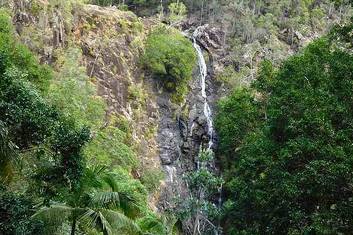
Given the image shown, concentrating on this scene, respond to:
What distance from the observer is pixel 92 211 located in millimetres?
11234

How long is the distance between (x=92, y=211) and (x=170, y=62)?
90.3 feet

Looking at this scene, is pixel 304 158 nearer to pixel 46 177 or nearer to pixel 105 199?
pixel 105 199

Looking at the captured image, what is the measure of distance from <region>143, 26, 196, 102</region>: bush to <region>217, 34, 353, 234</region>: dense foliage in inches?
527

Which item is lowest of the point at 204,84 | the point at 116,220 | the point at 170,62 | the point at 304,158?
the point at 204,84

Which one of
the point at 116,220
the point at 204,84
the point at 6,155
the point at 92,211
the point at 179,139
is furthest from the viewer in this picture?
the point at 204,84

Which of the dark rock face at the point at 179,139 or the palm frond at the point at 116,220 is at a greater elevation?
the palm frond at the point at 116,220

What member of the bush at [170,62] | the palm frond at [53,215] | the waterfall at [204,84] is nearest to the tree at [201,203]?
the waterfall at [204,84]

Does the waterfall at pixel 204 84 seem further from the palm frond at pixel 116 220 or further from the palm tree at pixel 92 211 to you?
the palm frond at pixel 116 220

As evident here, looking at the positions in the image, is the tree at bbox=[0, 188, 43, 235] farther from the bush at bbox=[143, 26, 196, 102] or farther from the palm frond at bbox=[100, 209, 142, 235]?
the bush at bbox=[143, 26, 196, 102]

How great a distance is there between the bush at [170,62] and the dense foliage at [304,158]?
13.4m

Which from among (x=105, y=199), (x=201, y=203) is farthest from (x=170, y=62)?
(x=105, y=199)

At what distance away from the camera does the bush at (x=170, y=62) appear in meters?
37.0

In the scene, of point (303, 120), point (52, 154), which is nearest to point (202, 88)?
point (303, 120)

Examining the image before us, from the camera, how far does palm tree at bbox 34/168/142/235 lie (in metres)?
11.0
